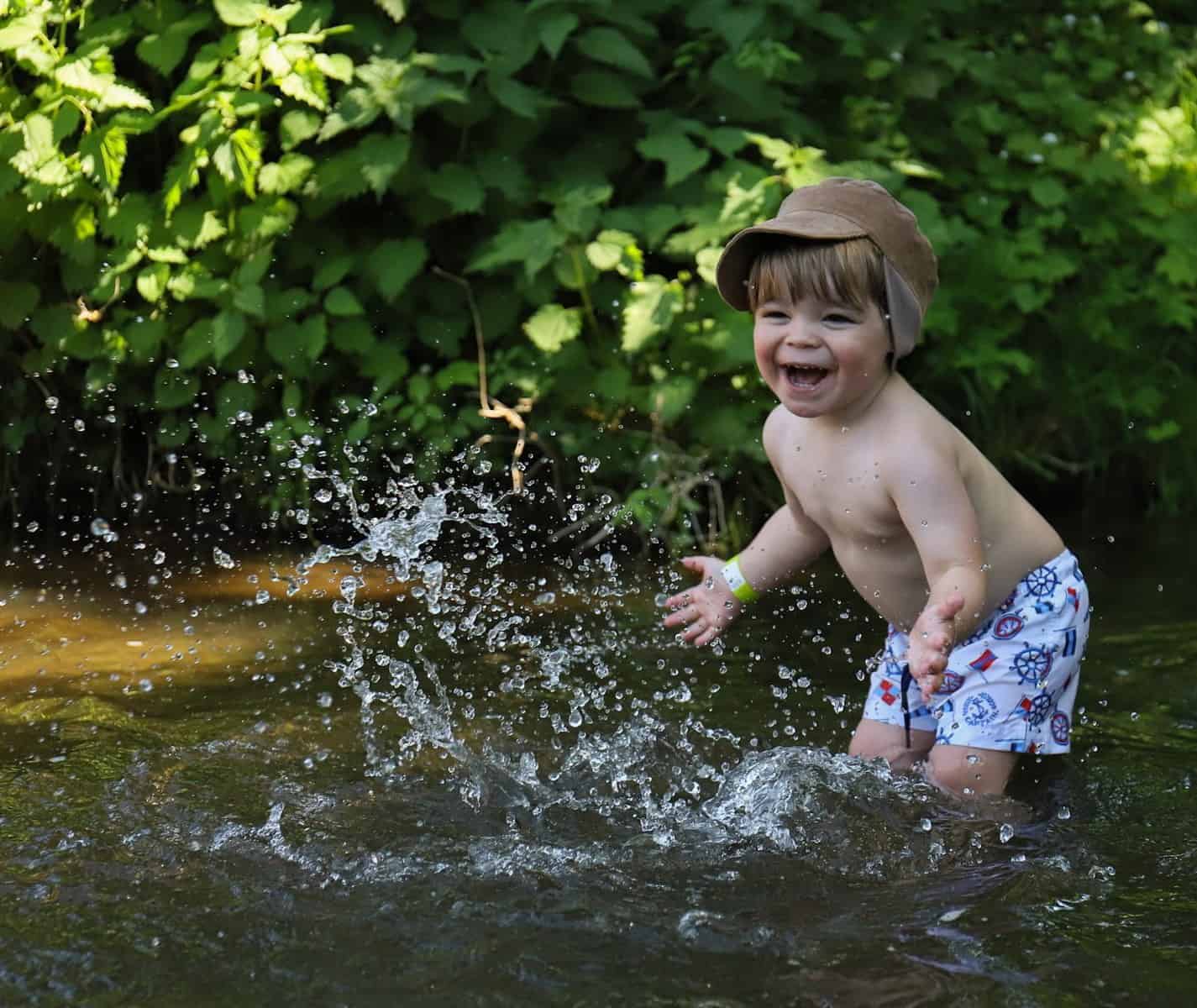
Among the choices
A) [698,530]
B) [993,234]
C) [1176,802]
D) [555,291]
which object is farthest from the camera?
[993,234]

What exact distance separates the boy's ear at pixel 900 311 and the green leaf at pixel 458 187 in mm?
2557

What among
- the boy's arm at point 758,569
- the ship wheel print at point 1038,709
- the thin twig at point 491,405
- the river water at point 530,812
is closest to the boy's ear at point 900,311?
the boy's arm at point 758,569

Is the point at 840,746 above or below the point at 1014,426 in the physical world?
below

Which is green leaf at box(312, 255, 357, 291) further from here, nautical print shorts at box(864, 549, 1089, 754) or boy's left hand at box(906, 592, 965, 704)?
boy's left hand at box(906, 592, 965, 704)

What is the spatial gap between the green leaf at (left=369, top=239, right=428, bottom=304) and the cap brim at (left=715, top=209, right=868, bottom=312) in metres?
2.35

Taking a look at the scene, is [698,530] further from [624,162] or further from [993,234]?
[993,234]

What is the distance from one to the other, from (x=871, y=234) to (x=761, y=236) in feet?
0.78

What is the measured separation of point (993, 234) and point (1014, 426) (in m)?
0.77

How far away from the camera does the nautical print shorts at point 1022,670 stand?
11.4 feet

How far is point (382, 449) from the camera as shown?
5.87m

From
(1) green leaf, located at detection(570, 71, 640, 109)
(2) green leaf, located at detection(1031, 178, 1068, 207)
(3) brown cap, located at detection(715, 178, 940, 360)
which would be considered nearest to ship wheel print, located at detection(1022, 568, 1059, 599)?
(3) brown cap, located at detection(715, 178, 940, 360)

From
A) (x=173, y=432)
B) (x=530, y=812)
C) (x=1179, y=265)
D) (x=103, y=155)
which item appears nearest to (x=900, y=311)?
(x=530, y=812)

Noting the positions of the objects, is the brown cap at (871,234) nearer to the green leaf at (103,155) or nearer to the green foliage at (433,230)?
the green foliage at (433,230)

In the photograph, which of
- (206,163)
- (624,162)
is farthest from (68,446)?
(624,162)
